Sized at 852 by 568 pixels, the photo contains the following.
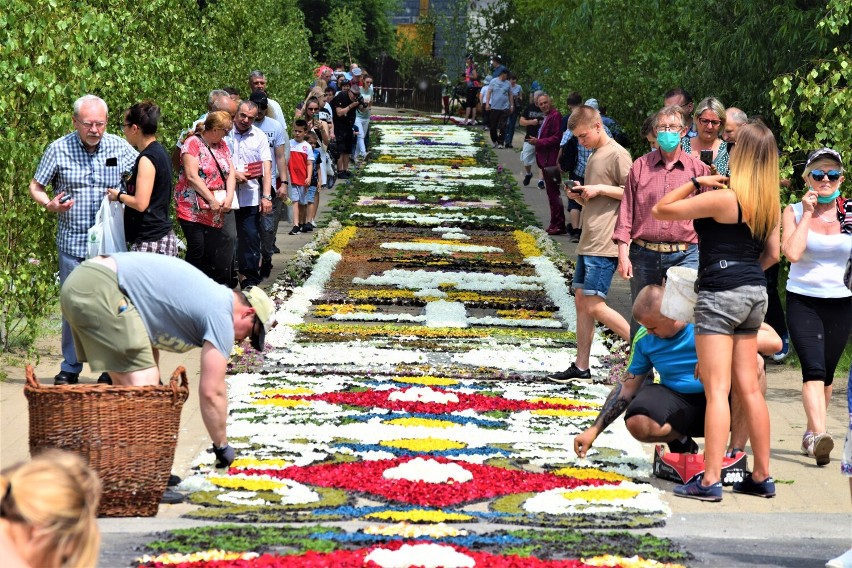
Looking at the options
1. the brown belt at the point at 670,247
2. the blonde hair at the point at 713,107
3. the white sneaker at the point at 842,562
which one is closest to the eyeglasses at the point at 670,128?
the brown belt at the point at 670,247

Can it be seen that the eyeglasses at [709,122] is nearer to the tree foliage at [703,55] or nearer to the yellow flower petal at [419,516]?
the tree foliage at [703,55]

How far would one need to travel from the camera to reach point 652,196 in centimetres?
1033

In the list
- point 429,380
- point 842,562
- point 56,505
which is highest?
point 56,505

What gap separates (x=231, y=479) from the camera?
836cm

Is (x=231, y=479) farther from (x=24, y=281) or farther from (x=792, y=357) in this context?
(x=792, y=357)

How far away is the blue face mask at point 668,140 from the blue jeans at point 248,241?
6201 mm

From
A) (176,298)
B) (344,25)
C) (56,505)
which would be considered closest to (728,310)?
(176,298)

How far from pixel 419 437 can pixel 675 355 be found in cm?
187

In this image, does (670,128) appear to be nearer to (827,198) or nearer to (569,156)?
(827,198)

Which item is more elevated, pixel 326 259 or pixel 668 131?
pixel 668 131

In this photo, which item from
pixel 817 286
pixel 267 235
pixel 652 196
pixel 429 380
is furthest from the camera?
pixel 267 235

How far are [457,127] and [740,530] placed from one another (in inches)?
1550

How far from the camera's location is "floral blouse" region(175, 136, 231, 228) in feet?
44.0

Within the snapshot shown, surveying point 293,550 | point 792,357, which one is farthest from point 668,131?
point 293,550
